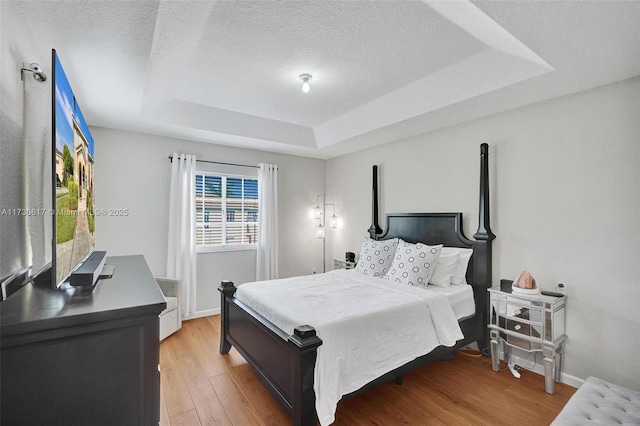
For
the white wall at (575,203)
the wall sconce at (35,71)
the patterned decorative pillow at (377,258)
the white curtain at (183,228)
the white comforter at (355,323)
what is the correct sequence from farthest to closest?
1. the white curtain at (183,228)
2. the patterned decorative pillow at (377,258)
3. the white wall at (575,203)
4. the white comforter at (355,323)
5. the wall sconce at (35,71)

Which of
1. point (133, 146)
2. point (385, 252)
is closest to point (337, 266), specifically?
point (385, 252)

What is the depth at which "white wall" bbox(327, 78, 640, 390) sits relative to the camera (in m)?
2.31

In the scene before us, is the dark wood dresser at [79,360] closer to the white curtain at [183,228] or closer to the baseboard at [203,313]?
the white curtain at [183,228]

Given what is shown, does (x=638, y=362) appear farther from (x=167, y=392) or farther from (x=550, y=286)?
(x=167, y=392)

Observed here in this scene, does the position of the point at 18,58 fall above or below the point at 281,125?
below

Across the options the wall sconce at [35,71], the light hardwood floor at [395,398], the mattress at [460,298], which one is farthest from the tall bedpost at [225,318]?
the wall sconce at [35,71]

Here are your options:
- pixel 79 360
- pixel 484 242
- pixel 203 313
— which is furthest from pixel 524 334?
pixel 203 313

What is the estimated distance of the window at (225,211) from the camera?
14.0ft

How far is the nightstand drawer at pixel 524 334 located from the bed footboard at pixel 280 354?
6.25ft

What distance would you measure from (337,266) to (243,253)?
1466 mm

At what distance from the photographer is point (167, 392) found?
2420mm

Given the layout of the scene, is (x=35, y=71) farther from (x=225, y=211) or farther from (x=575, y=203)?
(x=575, y=203)

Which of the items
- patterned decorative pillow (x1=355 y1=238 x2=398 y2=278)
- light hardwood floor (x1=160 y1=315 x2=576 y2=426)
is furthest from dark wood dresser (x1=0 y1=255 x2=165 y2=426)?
patterned decorative pillow (x1=355 y1=238 x2=398 y2=278)

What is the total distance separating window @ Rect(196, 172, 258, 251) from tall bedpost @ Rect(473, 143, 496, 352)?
10.1 feet
